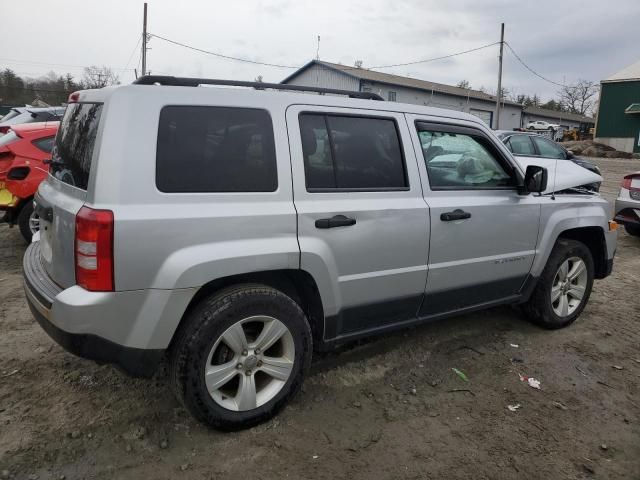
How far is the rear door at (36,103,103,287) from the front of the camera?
2457 mm

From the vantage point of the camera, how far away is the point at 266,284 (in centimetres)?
290

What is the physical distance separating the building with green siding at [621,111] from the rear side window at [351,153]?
37.4 meters

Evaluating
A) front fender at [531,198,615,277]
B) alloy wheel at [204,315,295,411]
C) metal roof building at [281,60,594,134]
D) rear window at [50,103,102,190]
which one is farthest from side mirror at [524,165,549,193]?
metal roof building at [281,60,594,134]

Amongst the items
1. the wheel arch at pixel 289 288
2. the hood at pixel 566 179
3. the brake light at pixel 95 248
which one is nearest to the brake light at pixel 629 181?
the hood at pixel 566 179

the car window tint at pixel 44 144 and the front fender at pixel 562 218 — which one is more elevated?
the car window tint at pixel 44 144

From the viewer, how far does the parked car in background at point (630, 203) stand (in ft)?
24.4

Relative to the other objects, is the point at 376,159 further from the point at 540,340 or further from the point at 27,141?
the point at 27,141

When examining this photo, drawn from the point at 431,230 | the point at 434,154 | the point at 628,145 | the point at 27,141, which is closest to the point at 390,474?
the point at 431,230

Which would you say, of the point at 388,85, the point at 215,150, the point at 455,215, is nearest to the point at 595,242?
the point at 455,215

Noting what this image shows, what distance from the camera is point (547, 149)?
11922 mm

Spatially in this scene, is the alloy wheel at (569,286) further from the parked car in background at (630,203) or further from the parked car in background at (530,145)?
the parked car in background at (530,145)

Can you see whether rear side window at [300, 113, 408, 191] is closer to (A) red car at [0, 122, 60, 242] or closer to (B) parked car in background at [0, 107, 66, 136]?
(A) red car at [0, 122, 60, 242]

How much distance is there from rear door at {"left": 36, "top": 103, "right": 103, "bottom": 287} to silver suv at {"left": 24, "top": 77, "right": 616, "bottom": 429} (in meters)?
0.02

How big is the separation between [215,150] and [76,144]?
2.63 feet
